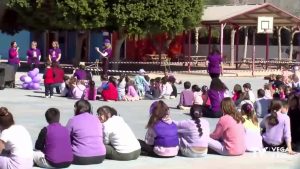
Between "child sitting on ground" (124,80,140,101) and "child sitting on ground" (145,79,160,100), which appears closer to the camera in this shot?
"child sitting on ground" (124,80,140,101)

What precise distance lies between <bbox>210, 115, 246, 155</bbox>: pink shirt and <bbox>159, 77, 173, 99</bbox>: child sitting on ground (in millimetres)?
9814

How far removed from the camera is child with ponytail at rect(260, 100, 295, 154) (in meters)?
11.0

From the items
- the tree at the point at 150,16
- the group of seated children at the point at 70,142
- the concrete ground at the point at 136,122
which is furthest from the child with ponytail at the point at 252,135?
the tree at the point at 150,16

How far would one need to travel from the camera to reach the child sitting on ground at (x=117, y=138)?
9992mm

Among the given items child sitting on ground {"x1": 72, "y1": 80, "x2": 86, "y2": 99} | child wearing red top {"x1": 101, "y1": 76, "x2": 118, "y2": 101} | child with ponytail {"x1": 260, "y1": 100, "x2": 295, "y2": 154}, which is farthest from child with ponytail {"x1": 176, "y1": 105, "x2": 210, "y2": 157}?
child sitting on ground {"x1": 72, "y1": 80, "x2": 86, "y2": 99}

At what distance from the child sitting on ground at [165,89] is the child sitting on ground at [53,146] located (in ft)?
37.9

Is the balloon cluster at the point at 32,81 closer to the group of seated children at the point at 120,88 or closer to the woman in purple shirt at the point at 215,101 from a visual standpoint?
the group of seated children at the point at 120,88

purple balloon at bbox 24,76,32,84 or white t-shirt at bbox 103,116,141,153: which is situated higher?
purple balloon at bbox 24,76,32,84

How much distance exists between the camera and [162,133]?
33.6 feet

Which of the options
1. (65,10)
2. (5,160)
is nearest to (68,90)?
(65,10)

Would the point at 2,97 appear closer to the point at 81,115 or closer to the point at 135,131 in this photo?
the point at 135,131

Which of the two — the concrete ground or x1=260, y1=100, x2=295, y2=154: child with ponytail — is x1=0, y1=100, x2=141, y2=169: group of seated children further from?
x1=260, y1=100, x2=295, y2=154: child with ponytail

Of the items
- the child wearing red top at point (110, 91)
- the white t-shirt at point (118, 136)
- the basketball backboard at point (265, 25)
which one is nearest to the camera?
the white t-shirt at point (118, 136)

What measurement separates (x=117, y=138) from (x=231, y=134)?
1987mm
